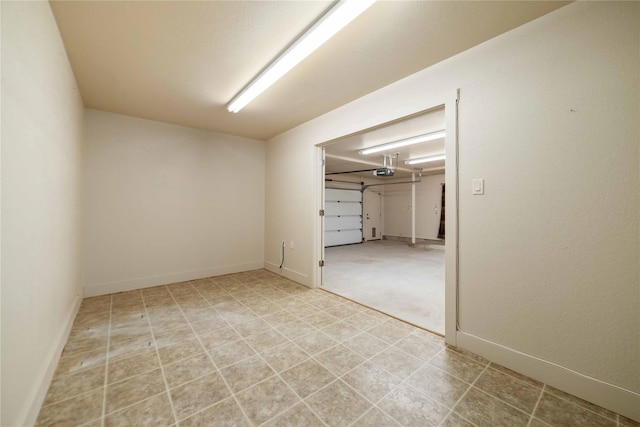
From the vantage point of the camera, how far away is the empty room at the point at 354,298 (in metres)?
1.33

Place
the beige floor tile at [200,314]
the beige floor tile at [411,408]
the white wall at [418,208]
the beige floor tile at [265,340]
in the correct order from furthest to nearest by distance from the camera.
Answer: the white wall at [418,208]
the beige floor tile at [200,314]
the beige floor tile at [265,340]
the beige floor tile at [411,408]

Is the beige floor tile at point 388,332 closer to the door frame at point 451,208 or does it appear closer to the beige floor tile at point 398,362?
the beige floor tile at point 398,362

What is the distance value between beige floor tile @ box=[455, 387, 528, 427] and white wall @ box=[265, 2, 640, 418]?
1.45 ft

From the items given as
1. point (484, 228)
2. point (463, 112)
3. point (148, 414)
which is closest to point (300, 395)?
point (148, 414)

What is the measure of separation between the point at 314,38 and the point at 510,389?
259 cm

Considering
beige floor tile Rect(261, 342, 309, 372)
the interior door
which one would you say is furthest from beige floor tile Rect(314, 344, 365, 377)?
the interior door

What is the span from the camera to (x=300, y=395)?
4.86 feet

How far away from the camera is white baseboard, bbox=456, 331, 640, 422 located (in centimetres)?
135

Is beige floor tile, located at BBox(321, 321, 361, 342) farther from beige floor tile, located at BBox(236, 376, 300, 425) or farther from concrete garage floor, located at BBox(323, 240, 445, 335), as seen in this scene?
beige floor tile, located at BBox(236, 376, 300, 425)

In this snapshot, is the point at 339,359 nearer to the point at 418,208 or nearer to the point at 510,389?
the point at 510,389

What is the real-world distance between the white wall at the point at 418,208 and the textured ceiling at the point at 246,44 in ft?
22.3

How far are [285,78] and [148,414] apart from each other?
2684 mm

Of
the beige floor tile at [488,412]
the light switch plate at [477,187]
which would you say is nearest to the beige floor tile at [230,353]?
the beige floor tile at [488,412]

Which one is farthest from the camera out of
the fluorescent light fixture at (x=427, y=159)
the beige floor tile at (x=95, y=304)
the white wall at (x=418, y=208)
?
the white wall at (x=418, y=208)
